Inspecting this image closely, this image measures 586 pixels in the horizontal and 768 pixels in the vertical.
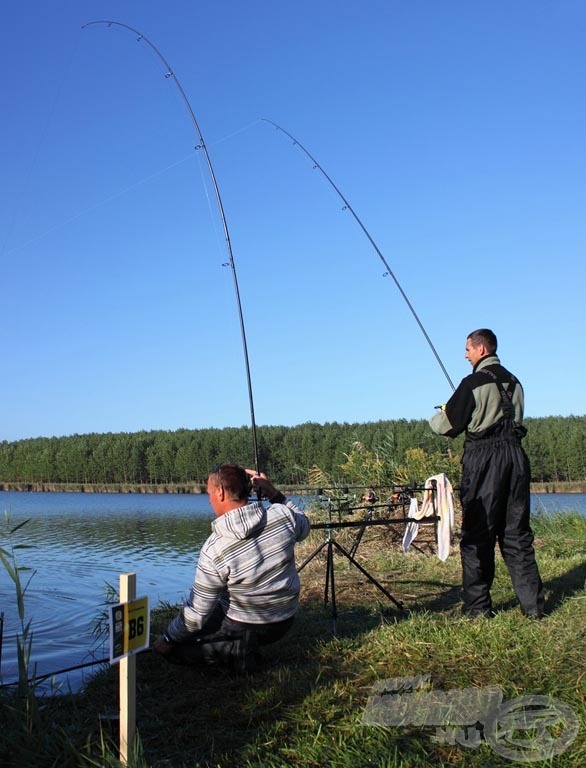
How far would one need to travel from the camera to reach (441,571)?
7.35 metres

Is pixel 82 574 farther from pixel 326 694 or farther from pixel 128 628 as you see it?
pixel 128 628

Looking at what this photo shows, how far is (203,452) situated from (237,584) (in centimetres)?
5460

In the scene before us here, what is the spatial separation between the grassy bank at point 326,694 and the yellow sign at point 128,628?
40 centimetres

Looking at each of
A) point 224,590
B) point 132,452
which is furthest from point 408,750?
point 132,452

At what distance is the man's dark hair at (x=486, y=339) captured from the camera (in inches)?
208

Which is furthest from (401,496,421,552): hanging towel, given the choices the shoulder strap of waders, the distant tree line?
the distant tree line

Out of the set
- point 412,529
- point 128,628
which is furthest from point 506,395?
point 128,628

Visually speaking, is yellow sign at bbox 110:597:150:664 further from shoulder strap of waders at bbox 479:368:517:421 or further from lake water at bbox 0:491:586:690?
shoulder strap of waders at bbox 479:368:517:421

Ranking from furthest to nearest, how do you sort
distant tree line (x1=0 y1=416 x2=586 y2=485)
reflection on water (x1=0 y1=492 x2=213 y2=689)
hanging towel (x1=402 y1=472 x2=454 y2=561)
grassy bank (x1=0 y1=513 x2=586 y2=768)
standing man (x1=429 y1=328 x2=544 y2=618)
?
distant tree line (x1=0 y1=416 x2=586 y2=485), reflection on water (x1=0 y1=492 x2=213 y2=689), hanging towel (x1=402 y1=472 x2=454 y2=561), standing man (x1=429 y1=328 x2=544 y2=618), grassy bank (x1=0 y1=513 x2=586 y2=768)

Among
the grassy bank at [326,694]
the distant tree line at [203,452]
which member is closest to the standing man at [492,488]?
the grassy bank at [326,694]

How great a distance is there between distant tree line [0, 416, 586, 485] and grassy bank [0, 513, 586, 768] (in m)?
35.8

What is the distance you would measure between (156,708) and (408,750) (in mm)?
1350

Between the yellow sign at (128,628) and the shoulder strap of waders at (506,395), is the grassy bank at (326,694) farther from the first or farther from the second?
the shoulder strap of waders at (506,395)

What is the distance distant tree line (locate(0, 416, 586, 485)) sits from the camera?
156ft
